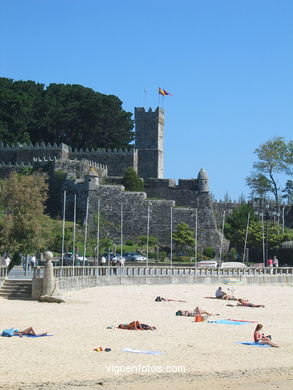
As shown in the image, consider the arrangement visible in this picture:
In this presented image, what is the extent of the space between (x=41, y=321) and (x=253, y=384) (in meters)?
10.3

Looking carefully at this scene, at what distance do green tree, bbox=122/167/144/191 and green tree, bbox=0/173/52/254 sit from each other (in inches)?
1281

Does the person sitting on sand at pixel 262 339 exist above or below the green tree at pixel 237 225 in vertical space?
below

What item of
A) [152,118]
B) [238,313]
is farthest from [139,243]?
[238,313]

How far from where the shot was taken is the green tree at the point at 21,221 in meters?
42.8

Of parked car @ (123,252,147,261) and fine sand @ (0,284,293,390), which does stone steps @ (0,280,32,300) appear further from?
parked car @ (123,252,147,261)

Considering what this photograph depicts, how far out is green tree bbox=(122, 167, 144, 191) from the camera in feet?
257

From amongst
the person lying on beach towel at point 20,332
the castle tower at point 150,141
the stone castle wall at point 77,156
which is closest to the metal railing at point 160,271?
the person lying on beach towel at point 20,332

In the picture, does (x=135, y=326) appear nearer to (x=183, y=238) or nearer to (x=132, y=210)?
(x=183, y=238)

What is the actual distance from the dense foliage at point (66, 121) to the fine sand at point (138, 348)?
197 ft

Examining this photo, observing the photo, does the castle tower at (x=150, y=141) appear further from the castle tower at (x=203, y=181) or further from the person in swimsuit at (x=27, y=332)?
the person in swimsuit at (x=27, y=332)

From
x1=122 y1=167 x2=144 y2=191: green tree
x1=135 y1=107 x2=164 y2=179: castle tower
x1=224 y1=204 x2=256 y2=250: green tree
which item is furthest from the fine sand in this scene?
x1=135 y1=107 x2=164 y2=179: castle tower

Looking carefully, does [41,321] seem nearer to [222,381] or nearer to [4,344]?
[4,344]

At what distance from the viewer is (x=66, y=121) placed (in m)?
92.1

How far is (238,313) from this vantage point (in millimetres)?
32125
